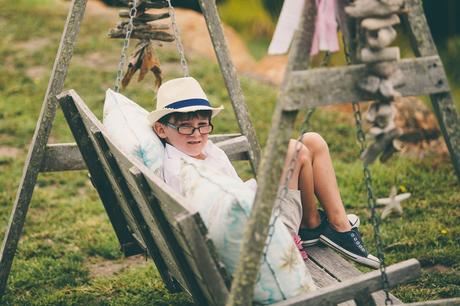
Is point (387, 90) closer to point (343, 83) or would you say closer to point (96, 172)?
point (343, 83)

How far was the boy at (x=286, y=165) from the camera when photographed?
3.81 m

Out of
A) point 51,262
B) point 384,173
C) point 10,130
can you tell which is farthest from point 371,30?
point 10,130

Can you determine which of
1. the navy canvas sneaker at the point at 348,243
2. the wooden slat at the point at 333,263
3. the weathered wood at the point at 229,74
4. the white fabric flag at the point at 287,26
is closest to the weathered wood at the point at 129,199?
the wooden slat at the point at 333,263

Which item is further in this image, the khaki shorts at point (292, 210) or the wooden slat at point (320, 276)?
the khaki shorts at point (292, 210)

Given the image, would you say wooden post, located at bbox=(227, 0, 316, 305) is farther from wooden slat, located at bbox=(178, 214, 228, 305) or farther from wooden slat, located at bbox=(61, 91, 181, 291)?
wooden slat, located at bbox=(61, 91, 181, 291)

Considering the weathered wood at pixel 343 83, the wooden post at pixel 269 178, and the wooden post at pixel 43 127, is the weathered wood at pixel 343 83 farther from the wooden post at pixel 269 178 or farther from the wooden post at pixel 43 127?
the wooden post at pixel 43 127

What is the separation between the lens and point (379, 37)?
8.52 ft

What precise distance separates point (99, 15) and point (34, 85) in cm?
320

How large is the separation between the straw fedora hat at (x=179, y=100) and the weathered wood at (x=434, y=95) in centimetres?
127

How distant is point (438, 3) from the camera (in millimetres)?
10969

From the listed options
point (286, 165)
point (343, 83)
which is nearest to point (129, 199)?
point (286, 165)

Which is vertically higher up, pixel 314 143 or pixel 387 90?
pixel 387 90

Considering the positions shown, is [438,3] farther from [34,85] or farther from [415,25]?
[415,25]

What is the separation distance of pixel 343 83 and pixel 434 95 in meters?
0.40
